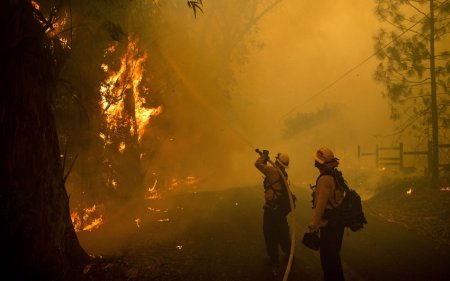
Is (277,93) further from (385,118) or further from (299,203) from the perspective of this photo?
(299,203)

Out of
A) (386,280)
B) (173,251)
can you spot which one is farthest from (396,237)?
(173,251)

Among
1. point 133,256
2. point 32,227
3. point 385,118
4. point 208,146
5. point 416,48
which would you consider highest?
point 385,118

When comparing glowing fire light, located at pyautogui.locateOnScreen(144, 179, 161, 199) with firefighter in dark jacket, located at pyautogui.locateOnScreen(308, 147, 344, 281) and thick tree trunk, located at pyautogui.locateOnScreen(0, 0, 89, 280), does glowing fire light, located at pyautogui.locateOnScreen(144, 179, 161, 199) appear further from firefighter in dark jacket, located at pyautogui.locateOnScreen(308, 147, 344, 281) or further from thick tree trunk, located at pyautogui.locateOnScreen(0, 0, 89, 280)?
firefighter in dark jacket, located at pyautogui.locateOnScreen(308, 147, 344, 281)

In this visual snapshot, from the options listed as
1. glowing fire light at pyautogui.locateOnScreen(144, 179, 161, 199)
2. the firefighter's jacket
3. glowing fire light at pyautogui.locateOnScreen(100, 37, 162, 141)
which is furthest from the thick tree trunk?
glowing fire light at pyautogui.locateOnScreen(144, 179, 161, 199)

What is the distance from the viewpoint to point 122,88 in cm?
1365

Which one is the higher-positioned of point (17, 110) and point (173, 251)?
point (17, 110)

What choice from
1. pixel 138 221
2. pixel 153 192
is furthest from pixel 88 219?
pixel 153 192

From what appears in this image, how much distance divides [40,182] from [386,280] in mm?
5439

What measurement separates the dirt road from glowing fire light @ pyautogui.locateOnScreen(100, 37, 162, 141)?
3.07 m

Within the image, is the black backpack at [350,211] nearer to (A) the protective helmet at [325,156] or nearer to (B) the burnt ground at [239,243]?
(A) the protective helmet at [325,156]

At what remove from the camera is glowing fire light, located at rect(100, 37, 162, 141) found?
506 inches

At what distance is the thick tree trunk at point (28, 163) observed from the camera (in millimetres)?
5168

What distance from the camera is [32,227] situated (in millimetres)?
5363

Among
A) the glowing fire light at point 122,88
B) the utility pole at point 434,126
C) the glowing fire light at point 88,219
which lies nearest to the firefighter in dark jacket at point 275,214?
the glowing fire light at point 88,219
